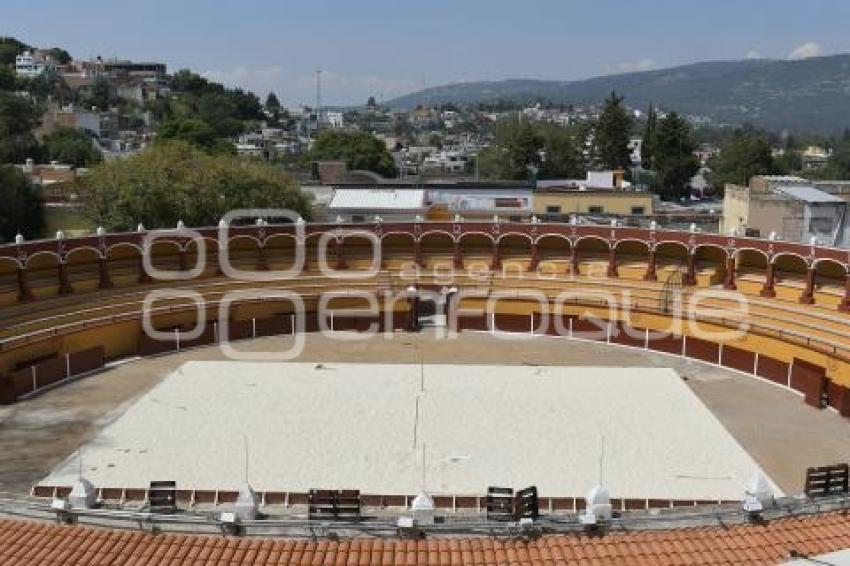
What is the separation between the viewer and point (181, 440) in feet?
77.3

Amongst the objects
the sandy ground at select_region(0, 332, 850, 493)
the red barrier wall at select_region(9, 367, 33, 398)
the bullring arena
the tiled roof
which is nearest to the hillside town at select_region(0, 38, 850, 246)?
the bullring arena

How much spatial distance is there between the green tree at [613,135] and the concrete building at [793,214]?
4596 cm

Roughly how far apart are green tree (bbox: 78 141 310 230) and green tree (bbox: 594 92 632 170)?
56706 mm

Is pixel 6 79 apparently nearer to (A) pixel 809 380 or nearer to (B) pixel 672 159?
(B) pixel 672 159

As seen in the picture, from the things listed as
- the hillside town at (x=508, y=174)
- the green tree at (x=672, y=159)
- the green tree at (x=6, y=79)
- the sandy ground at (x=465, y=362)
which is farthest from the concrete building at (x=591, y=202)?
the green tree at (x=6, y=79)

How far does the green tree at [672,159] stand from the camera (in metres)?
88.2

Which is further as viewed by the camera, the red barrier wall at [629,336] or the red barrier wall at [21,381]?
the red barrier wall at [629,336]

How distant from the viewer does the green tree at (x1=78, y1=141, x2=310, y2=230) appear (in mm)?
43406

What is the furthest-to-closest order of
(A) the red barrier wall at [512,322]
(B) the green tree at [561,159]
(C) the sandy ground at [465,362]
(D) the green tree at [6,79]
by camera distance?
(D) the green tree at [6,79]
(B) the green tree at [561,159]
(A) the red barrier wall at [512,322]
(C) the sandy ground at [465,362]

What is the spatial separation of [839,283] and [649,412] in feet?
47.7

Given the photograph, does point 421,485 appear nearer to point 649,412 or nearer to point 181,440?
point 181,440

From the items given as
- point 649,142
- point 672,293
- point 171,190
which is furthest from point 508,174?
point 672,293

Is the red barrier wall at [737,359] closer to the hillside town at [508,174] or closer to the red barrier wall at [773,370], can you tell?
the red barrier wall at [773,370]

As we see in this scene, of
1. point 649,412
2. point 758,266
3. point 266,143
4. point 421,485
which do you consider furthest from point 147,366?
point 266,143
